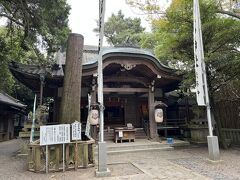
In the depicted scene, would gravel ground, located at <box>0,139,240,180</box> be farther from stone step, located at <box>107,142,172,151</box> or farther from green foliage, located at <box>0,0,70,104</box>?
green foliage, located at <box>0,0,70,104</box>

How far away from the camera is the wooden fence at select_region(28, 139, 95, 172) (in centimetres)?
617

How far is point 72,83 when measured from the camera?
7.46 meters

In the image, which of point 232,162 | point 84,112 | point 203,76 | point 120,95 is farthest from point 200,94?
point 84,112

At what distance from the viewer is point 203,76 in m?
7.12

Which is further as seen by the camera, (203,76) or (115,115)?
(115,115)

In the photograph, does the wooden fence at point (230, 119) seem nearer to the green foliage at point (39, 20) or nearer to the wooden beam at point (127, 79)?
the wooden beam at point (127, 79)

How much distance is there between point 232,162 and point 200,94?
2.42 m

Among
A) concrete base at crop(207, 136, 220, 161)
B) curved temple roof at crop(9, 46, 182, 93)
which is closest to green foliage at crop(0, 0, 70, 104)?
curved temple roof at crop(9, 46, 182, 93)

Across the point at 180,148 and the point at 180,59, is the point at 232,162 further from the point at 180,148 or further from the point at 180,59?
the point at 180,59

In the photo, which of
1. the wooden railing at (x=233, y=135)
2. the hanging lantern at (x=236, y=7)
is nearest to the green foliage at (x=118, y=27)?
the hanging lantern at (x=236, y=7)

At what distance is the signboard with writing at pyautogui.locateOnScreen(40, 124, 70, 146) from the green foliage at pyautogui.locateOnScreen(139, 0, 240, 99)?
548 cm

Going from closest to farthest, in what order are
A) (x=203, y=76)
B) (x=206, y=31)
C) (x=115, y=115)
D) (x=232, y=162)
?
(x=232, y=162), (x=203, y=76), (x=206, y=31), (x=115, y=115)

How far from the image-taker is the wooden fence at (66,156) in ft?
20.2

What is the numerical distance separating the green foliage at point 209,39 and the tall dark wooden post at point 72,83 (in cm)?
409
